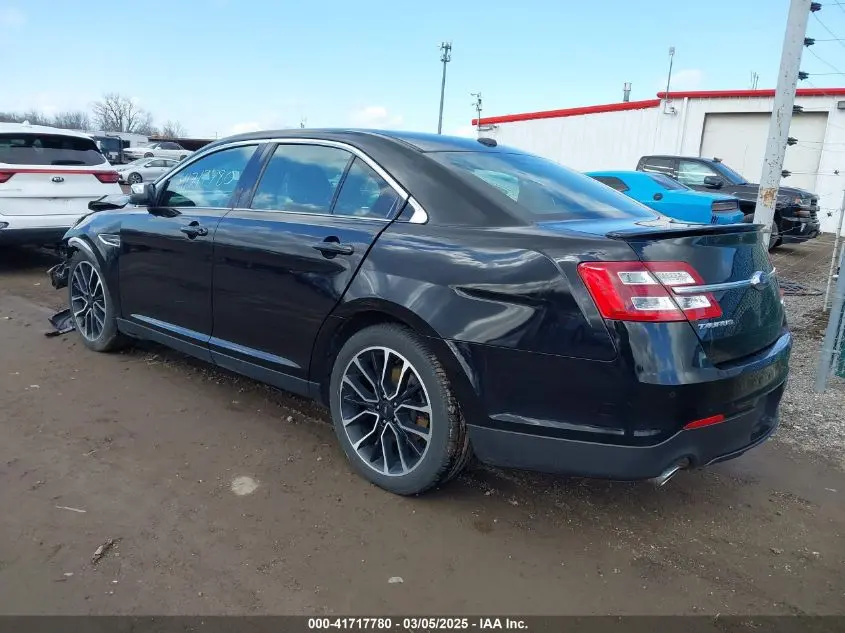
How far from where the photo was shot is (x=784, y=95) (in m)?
5.89

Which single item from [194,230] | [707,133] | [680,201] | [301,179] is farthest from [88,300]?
[707,133]

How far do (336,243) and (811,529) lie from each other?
2.48 meters

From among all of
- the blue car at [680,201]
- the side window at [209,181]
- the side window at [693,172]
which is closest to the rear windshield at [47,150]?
the side window at [209,181]

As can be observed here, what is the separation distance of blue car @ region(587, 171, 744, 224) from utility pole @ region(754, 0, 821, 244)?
2.59 metres

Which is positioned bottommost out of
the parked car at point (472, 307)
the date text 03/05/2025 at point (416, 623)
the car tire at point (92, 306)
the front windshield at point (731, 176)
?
the date text 03/05/2025 at point (416, 623)

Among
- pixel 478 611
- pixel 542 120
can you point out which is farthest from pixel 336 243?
pixel 542 120

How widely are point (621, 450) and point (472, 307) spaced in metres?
0.77

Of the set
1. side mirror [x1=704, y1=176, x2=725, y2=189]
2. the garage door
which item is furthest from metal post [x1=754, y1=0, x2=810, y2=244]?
the garage door

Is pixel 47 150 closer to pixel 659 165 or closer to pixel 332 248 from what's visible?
pixel 332 248

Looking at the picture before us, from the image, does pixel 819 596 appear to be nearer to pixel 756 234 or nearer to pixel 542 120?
pixel 756 234

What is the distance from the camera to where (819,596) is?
2361 millimetres

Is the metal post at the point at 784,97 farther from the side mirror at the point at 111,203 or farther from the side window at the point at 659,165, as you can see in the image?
the side window at the point at 659,165

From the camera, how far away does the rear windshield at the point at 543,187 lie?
2.89 metres

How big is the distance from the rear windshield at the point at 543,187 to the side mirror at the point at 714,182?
863 centimetres
